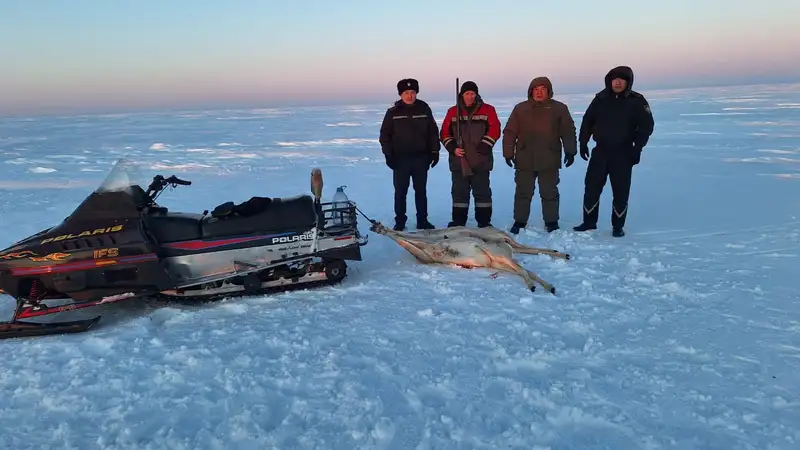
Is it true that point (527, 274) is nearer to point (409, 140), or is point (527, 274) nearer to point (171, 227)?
point (409, 140)

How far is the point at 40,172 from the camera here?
38.8 ft

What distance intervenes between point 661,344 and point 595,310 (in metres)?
0.58

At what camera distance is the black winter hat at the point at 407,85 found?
5.92 meters

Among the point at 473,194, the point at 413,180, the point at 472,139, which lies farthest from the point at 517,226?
the point at 413,180

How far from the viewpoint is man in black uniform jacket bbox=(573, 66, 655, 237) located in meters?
5.62

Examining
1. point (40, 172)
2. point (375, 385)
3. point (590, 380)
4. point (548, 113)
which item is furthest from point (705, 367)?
point (40, 172)

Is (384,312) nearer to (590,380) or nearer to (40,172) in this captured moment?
(590,380)

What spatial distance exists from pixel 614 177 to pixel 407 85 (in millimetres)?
2459

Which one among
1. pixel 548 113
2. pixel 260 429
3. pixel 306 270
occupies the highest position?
pixel 548 113

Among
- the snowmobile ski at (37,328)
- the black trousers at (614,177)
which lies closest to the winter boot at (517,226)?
the black trousers at (614,177)

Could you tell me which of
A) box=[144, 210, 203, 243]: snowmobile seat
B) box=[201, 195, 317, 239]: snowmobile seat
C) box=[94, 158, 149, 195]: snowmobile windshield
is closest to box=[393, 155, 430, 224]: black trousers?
box=[201, 195, 317, 239]: snowmobile seat

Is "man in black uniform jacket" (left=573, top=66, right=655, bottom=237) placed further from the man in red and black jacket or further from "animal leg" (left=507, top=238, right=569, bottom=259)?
"animal leg" (left=507, top=238, right=569, bottom=259)

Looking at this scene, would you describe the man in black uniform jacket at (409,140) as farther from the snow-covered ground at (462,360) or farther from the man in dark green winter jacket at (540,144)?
the man in dark green winter jacket at (540,144)

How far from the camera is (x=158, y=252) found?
3910mm
